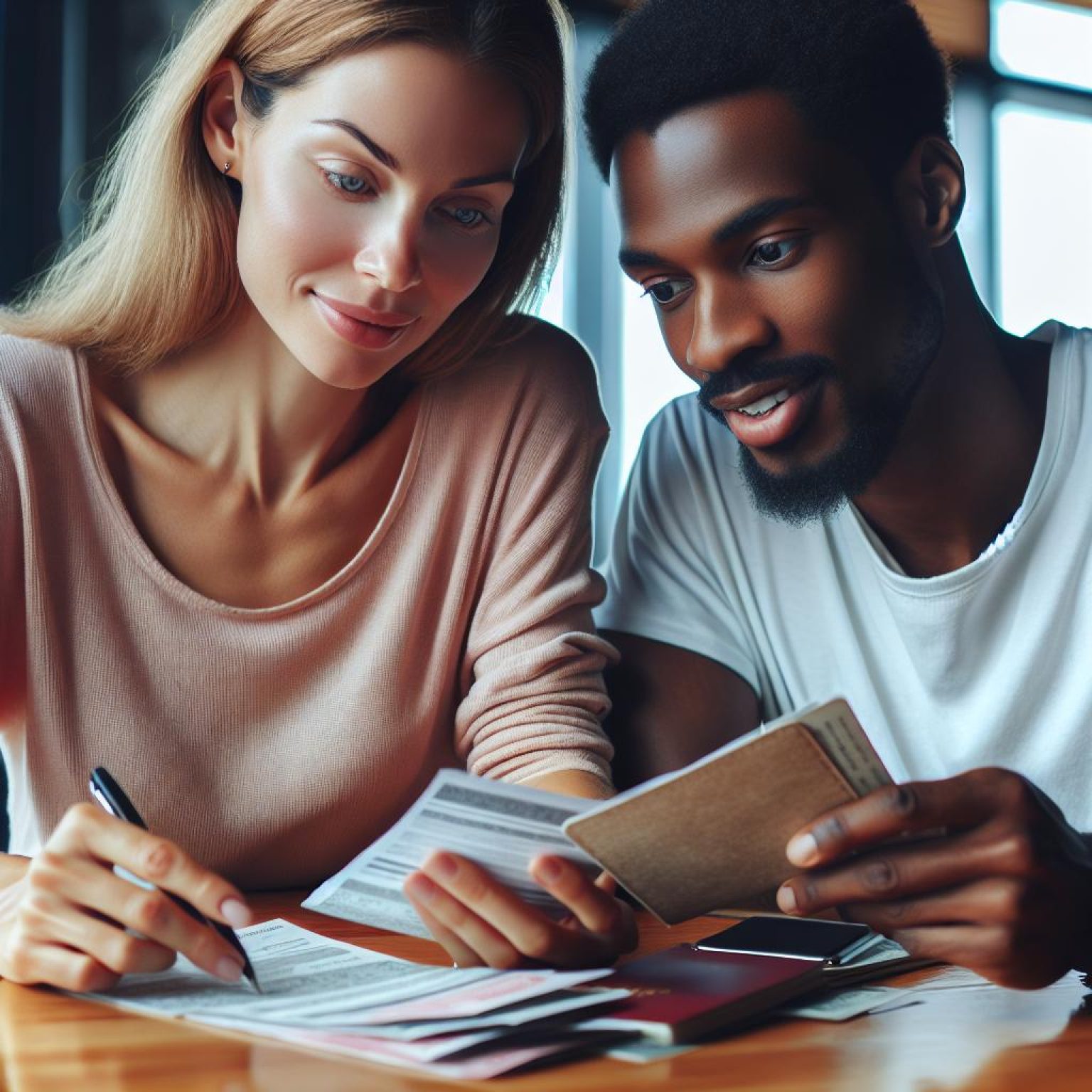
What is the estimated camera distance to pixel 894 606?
65.2 inches

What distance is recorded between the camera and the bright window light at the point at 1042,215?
4555mm

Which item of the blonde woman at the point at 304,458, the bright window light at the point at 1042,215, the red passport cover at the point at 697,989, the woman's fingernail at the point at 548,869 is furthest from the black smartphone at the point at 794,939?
the bright window light at the point at 1042,215

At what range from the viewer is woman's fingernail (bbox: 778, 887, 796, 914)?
937mm

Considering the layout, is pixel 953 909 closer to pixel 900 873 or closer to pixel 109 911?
pixel 900 873

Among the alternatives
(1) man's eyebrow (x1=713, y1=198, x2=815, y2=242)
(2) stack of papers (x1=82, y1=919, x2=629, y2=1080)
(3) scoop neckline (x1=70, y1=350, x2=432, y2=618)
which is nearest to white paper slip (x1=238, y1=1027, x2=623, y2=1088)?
(2) stack of papers (x1=82, y1=919, x2=629, y2=1080)

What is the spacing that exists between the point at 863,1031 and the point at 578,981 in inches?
7.5

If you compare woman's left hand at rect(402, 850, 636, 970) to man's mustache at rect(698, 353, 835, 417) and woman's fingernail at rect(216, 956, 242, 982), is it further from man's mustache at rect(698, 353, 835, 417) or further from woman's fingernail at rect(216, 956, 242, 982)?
man's mustache at rect(698, 353, 835, 417)

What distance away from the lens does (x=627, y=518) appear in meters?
1.81

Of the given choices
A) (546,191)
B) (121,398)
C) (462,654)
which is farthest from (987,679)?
(121,398)

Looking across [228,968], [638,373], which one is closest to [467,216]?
[228,968]

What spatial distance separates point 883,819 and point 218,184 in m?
1.00

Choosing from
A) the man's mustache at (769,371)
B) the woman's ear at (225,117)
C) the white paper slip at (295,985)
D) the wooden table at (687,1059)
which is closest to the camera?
the wooden table at (687,1059)

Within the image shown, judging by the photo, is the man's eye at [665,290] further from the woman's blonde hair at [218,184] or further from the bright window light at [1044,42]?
the bright window light at [1044,42]

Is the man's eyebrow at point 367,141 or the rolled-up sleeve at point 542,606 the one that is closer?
the man's eyebrow at point 367,141
